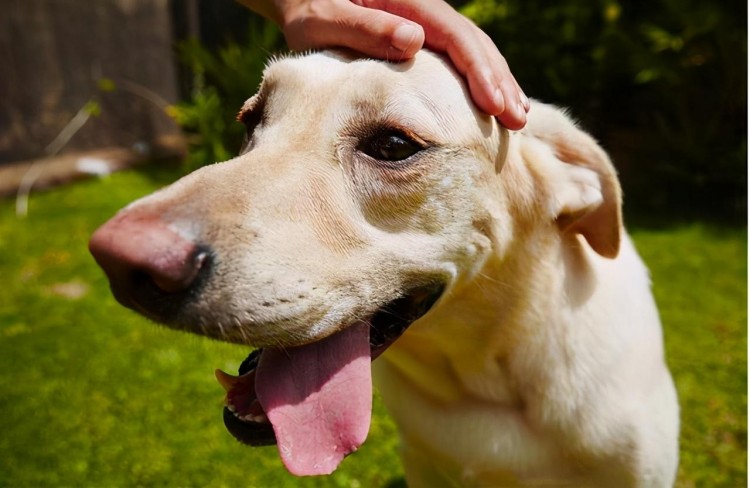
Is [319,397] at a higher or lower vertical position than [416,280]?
lower

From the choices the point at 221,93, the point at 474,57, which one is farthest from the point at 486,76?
the point at 221,93

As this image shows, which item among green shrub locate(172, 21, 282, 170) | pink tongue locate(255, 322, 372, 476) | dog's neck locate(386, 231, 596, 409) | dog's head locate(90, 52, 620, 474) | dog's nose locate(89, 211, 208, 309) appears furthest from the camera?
green shrub locate(172, 21, 282, 170)

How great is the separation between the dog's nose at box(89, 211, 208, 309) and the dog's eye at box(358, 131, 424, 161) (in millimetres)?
578

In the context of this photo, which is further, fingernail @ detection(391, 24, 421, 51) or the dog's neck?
the dog's neck

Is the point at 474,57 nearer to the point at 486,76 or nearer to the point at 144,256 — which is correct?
the point at 486,76

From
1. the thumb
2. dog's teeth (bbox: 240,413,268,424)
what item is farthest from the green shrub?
dog's teeth (bbox: 240,413,268,424)

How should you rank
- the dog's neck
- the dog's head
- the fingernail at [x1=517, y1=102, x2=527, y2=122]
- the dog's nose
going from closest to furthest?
the dog's nose → the dog's head → the fingernail at [x1=517, y1=102, x2=527, y2=122] → the dog's neck

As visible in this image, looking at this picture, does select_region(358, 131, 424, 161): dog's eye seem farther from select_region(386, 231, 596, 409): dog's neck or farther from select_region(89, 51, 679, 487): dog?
select_region(386, 231, 596, 409): dog's neck

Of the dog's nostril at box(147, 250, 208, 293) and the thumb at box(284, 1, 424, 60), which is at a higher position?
the thumb at box(284, 1, 424, 60)

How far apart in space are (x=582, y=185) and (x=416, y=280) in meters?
0.67

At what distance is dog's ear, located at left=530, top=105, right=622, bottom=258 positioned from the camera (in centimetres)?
212

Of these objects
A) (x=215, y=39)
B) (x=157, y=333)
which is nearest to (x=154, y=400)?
(x=157, y=333)

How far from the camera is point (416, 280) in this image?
1.86 metres

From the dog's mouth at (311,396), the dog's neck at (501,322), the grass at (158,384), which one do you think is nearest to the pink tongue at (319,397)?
the dog's mouth at (311,396)
